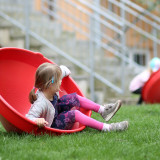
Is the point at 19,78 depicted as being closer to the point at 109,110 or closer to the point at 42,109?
the point at 42,109

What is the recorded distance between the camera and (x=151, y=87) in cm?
572

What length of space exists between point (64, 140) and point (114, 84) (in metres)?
5.33

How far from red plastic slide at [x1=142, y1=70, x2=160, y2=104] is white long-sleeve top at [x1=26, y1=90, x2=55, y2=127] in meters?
2.80

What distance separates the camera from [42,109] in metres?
3.12

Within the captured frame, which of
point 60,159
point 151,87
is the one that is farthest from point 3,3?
point 60,159

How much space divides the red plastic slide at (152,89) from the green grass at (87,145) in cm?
A: 235

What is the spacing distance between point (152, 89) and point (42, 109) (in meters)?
3.02

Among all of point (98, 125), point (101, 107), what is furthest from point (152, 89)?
point (98, 125)

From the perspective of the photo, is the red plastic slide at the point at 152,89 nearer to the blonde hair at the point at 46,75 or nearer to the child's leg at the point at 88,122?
the child's leg at the point at 88,122

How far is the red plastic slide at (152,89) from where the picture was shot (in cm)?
562

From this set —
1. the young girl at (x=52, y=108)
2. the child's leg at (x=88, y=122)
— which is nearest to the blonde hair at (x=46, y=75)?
the young girl at (x=52, y=108)

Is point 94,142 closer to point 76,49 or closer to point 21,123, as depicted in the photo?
point 21,123

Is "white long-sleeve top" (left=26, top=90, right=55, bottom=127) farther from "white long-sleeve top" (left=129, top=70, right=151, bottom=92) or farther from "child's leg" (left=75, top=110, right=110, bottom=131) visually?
"white long-sleeve top" (left=129, top=70, right=151, bottom=92)

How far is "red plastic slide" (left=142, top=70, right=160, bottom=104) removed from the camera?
5.62 meters
